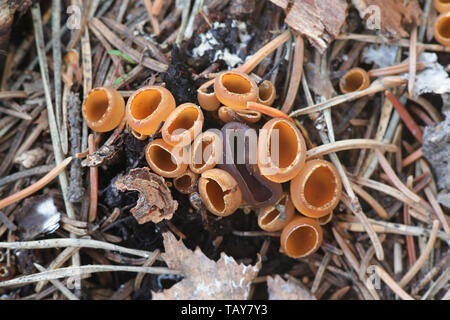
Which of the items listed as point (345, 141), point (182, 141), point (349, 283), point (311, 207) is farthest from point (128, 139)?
point (349, 283)

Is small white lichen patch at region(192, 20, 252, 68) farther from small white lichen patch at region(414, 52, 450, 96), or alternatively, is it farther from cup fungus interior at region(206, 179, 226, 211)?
small white lichen patch at region(414, 52, 450, 96)

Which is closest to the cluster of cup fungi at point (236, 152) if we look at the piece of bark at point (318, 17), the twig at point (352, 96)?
the twig at point (352, 96)

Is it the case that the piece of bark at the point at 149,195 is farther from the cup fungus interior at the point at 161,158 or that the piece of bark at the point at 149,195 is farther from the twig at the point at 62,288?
the twig at the point at 62,288

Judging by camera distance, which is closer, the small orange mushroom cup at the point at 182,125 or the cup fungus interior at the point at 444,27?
the small orange mushroom cup at the point at 182,125

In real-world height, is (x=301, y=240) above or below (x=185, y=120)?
below

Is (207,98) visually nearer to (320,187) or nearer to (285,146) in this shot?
(285,146)

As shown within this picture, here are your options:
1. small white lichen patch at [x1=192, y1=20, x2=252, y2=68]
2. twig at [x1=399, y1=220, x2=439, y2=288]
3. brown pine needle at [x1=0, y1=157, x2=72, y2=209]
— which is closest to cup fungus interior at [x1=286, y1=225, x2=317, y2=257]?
twig at [x1=399, y1=220, x2=439, y2=288]

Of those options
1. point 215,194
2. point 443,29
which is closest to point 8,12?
point 215,194
